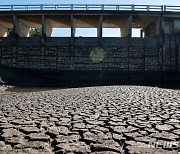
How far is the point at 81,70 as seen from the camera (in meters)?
32.5

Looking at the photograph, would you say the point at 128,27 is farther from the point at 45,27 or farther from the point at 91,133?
the point at 91,133

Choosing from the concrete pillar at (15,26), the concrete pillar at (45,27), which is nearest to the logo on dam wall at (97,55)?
the concrete pillar at (45,27)

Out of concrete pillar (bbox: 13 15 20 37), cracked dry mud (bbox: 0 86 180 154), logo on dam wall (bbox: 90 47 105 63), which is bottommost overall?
cracked dry mud (bbox: 0 86 180 154)

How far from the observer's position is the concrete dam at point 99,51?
106 feet

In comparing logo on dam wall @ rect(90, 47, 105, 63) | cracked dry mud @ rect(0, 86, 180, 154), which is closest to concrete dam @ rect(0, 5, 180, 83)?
logo on dam wall @ rect(90, 47, 105, 63)

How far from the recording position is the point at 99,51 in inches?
1280

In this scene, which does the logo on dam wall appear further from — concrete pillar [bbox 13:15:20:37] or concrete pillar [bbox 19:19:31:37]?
concrete pillar [bbox 19:19:31:37]

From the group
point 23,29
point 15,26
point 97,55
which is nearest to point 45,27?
point 15,26

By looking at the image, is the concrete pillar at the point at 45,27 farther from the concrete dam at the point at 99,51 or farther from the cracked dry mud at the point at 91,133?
the cracked dry mud at the point at 91,133

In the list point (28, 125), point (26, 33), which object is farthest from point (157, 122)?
point (26, 33)

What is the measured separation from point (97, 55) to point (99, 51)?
0.58 m

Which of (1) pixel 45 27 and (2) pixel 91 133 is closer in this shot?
(2) pixel 91 133

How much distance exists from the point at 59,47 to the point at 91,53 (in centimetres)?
380

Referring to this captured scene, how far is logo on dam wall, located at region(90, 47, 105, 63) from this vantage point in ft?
107
